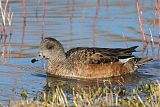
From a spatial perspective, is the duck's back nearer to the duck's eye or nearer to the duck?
the duck

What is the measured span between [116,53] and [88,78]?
796mm

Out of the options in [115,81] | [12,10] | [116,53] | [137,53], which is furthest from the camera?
[12,10]

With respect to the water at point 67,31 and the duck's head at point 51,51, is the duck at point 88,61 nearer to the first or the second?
the duck's head at point 51,51

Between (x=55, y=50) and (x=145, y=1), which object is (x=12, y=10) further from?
(x=55, y=50)

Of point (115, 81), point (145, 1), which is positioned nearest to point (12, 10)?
point (145, 1)

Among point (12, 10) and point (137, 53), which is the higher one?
point (12, 10)

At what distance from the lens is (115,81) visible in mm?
11102

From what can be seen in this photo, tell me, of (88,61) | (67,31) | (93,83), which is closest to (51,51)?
(88,61)

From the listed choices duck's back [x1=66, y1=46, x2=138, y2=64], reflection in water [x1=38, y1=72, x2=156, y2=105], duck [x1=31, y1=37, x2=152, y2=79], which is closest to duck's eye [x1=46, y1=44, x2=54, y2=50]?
duck [x1=31, y1=37, x2=152, y2=79]

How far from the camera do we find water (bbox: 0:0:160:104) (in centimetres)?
1106

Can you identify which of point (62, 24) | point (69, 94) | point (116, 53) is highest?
point (62, 24)

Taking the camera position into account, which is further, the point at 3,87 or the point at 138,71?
the point at 138,71

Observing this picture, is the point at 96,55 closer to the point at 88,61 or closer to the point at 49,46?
the point at 88,61

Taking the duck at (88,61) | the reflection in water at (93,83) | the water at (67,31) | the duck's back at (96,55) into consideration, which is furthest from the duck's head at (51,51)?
the reflection in water at (93,83)
